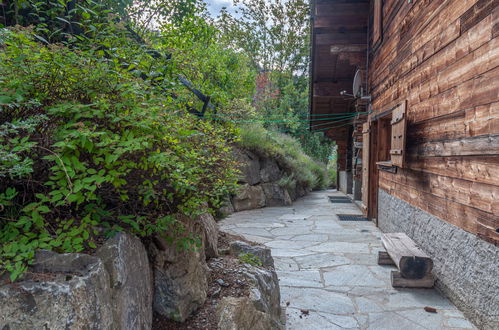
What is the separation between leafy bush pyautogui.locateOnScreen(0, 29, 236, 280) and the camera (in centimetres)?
137

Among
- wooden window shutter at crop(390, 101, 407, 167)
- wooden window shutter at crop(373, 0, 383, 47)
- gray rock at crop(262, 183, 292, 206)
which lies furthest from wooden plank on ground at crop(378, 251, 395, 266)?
gray rock at crop(262, 183, 292, 206)

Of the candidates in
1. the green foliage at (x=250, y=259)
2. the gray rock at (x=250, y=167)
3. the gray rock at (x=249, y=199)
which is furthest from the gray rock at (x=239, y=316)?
the gray rock at (x=250, y=167)

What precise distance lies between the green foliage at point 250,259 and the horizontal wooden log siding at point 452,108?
6.21 ft

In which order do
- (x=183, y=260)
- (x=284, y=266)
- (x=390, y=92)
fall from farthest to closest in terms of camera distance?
(x=390, y=92) < (x=284, y=266) < (x=183, y=260)

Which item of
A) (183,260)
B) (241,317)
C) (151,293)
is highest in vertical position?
(183,260)

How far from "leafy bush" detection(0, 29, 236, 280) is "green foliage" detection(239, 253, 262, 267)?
107cm

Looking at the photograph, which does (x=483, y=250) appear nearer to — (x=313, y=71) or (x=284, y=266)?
(x=284, y=266)

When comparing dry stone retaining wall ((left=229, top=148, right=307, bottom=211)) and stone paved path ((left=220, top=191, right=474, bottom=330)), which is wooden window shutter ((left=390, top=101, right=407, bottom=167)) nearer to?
stone paved path ((left=220, top=191, right=474, bottom=330))

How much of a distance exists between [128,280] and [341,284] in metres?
2.88

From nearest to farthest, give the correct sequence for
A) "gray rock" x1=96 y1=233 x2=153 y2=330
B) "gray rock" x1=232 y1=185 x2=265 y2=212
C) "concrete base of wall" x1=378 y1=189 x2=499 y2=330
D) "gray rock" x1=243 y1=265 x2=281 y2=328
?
"gray rock" x1=96 y1=233 x2=153 y2=330 < "gray rock" x1=243 y1=265 x2=281 y2=328 < "concrete base of wall" x1=378 y1=189 x2=499 y2=330 < "gray rock" x1=232 y1=185 x2=265 y2=212

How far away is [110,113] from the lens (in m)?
1.65

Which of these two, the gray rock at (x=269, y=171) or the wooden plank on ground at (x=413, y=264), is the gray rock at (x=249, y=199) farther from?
the wooden plank on ground at (x=413, y=264)

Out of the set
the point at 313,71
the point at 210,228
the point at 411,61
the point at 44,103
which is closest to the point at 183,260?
the point at 210,228

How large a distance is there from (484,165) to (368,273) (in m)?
2.00
